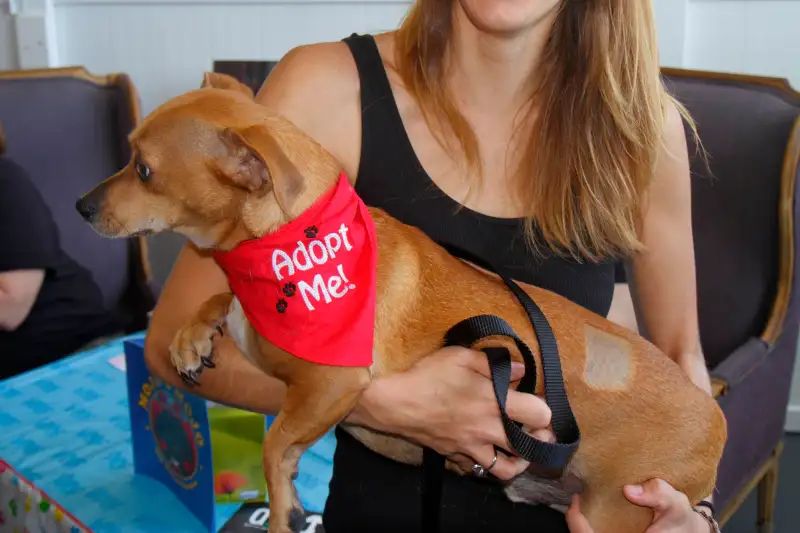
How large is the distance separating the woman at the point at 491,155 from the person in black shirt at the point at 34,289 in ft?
4.23

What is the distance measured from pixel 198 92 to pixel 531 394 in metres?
0.66

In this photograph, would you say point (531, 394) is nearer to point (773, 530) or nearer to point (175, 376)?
point (175, 376)

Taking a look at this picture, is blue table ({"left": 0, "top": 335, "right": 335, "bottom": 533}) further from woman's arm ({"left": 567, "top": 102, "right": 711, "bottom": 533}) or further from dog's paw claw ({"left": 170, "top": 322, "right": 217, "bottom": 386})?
woman's arm ({"left": 567, "top": 102, "right": 711, "bottom": 533})

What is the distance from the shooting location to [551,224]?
130 centimetres

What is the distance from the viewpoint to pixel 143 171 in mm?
1077

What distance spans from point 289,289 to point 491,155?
0.52 metres

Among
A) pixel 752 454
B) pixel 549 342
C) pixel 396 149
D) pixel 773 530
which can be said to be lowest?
pixel 773 530

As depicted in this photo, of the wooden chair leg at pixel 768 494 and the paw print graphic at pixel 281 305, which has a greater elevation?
the paw print graphic at pixel 281 305

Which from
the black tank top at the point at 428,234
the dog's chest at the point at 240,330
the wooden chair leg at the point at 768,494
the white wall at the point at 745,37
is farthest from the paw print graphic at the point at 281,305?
the white wall at the point at 745,37

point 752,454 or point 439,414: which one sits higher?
point 439,414

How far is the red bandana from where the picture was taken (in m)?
1.03

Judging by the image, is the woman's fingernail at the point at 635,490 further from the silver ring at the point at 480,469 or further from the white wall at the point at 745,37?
the white wall at the point at 745,37

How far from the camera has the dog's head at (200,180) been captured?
1045mm

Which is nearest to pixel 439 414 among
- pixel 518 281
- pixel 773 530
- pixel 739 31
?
pixel 518 281
